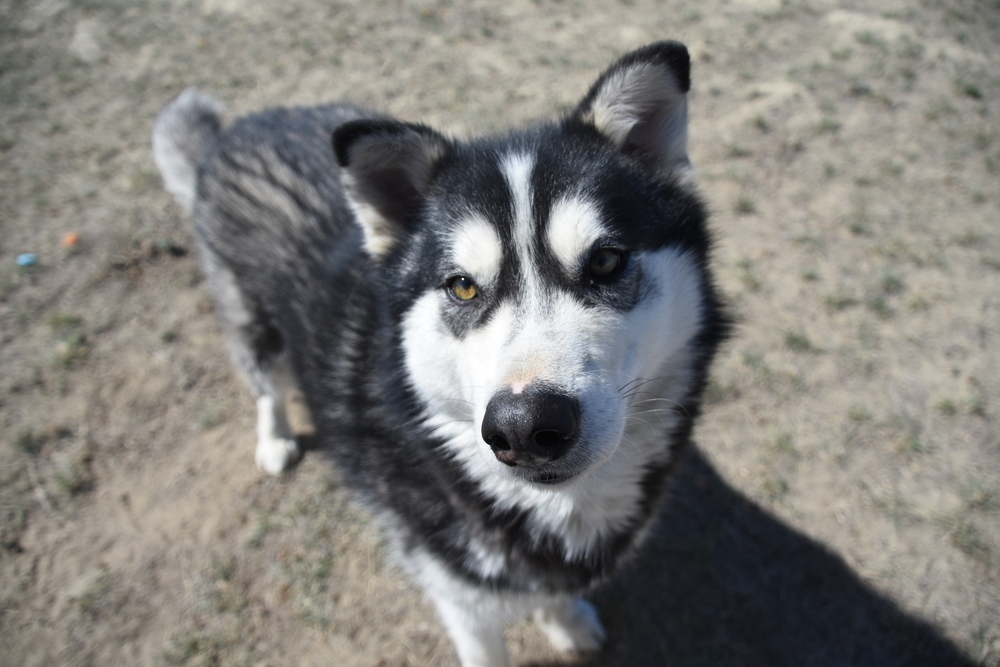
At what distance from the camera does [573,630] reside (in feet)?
9.21

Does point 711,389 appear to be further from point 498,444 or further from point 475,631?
point 498,444

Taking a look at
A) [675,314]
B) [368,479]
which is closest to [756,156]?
[675,314]

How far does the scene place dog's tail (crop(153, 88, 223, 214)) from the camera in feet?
12.6

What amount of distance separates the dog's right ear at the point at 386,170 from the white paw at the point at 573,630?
2.11m

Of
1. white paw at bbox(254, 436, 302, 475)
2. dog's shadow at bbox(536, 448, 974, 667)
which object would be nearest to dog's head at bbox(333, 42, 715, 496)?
dog's shadow at bbox(536, 448, 974, 667)

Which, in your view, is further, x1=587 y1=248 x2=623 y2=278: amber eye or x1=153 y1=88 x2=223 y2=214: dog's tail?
x1=153 y1=88 x2=223 y2=214: dog's tail

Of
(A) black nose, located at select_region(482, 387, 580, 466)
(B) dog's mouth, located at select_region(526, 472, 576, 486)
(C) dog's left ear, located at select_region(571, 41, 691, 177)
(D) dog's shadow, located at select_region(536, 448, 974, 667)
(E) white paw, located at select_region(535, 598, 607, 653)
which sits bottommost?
(D) dog's shadow, located at select_region(536, 448, 974, 667)

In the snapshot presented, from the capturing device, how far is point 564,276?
70.4 inches

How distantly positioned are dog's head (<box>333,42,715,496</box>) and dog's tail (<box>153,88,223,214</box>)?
2.49 meters

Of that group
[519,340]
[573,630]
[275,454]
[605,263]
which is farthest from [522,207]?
[275,454]

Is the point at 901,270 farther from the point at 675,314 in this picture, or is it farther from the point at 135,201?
the point at 135,201

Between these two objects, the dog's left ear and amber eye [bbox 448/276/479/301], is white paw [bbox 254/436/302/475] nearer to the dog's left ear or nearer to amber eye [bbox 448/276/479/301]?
amber eye [bbox 448/276/479/301]

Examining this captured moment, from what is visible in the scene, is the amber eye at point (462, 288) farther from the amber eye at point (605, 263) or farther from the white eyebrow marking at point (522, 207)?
the amber eye at point (605, 263)

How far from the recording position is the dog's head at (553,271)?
1586mm
